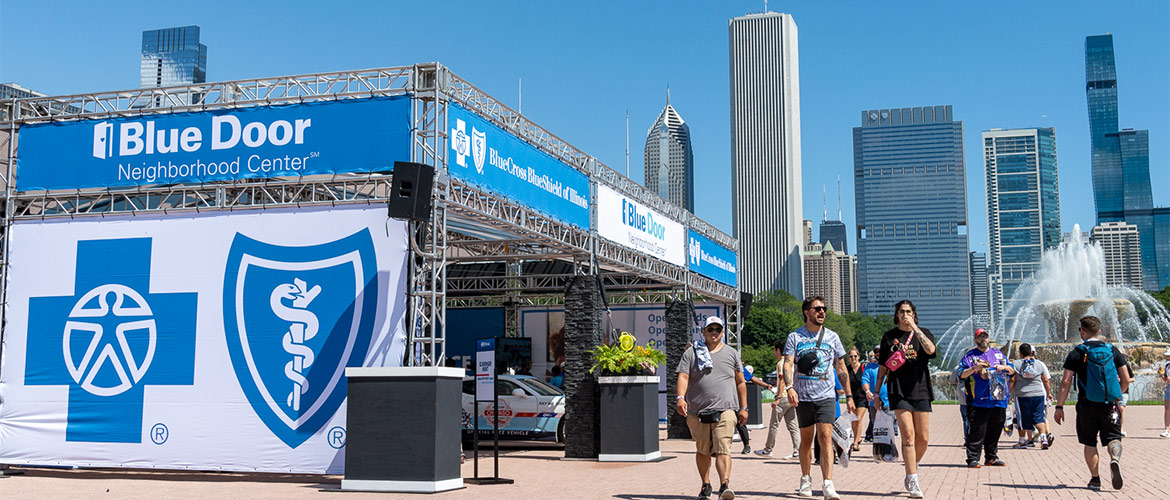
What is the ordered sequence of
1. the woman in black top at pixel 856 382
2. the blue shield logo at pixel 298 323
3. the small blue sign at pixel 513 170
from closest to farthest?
the blue shield logo at pixel 298 323, the small blue sign at pixel 513 170, the woman in black top at pixel 856 382

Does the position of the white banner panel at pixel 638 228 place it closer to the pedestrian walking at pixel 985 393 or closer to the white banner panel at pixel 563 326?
the white banner panel at pixel 563 326

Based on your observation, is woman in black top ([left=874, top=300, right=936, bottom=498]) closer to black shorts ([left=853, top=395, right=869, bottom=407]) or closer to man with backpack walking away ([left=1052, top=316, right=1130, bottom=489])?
man with backpack walking away ([left=1052, top=316, right=1130, bottom=489])

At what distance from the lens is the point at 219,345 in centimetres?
1317

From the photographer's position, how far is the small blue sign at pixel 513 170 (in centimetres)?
1367

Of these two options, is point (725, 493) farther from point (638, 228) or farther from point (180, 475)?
point (638, 228)

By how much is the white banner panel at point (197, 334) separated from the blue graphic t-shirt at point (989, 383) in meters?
6.98

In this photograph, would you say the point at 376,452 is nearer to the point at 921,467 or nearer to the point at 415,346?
the point at 415,346

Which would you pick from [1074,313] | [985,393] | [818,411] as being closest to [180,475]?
[818,411]

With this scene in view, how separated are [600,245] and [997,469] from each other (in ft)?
26.6

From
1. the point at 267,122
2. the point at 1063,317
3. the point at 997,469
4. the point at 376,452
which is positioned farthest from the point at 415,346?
the point at 1063,317

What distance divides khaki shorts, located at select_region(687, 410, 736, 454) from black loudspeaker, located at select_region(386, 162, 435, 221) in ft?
13.5

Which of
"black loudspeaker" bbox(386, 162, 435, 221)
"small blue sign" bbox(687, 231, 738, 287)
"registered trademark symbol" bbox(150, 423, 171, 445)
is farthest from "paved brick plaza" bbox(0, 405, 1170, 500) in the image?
"small blue sign" bbox(687, 231, 738, 287)

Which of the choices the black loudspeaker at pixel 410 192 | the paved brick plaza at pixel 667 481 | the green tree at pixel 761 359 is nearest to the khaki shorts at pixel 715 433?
the paved brick plaza at pixel 667 481

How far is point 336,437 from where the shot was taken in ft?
41.1
